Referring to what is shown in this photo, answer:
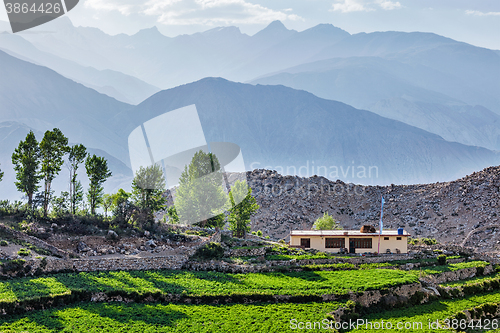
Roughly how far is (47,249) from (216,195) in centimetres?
2262

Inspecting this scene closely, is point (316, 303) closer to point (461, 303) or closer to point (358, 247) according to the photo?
point (461, 303)

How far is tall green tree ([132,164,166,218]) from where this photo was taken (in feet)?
168

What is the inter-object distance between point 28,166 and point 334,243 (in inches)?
1248

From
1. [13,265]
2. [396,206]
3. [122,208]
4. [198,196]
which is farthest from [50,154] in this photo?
[396,206]

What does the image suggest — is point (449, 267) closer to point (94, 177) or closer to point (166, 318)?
point (166, 318)

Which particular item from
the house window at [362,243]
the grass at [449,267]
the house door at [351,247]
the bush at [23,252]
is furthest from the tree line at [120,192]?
the grass at [449,267]

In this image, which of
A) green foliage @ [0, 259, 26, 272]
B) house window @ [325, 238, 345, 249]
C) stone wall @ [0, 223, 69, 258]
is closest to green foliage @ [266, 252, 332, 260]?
house window @ [325, 238, 345, 249]

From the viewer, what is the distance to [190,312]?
96.3 feet

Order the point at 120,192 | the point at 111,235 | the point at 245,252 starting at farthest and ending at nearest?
the point at 120,192
the point at 245,252
the point at 111,235

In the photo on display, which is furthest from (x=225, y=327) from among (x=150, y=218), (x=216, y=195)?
(x=216, y=195)

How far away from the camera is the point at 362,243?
5066cm

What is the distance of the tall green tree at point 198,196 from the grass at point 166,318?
80.8 ft

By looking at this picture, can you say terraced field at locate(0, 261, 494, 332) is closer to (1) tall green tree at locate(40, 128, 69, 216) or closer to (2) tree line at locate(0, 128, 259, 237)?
(2) tree line at locate(0, 128, 259, 237)

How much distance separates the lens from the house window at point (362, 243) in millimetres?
50497
